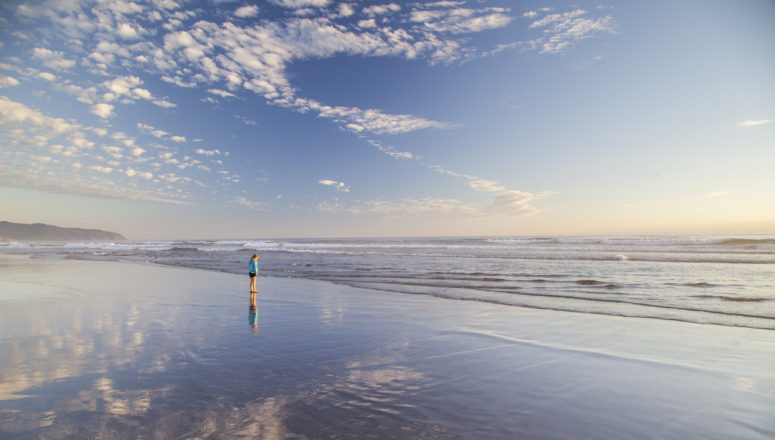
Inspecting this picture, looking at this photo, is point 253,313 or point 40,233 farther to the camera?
point 40,233

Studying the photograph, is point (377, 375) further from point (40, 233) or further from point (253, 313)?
point (40, 233)

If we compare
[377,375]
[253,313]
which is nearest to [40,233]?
[253,313]

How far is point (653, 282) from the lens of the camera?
1530 cm

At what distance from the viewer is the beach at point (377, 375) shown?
12.5 ft

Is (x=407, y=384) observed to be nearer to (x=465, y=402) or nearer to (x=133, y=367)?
(x=465, y=402)

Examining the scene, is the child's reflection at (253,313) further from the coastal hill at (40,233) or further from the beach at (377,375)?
the coastal hill at (40,233)

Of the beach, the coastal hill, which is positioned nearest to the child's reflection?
the beach

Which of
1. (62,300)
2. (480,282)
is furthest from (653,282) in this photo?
(62,300)

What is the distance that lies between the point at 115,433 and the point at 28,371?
125 inches

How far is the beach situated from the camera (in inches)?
150

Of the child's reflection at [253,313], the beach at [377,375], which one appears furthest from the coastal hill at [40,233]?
the beach at [377,375]

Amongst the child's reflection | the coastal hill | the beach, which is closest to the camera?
the beach

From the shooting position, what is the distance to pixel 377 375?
5316 mm

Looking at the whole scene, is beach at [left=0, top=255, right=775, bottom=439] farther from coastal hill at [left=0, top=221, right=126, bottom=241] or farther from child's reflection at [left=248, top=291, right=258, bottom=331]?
coastal hill at [left=0, top=221, right=126, bottom=241]
